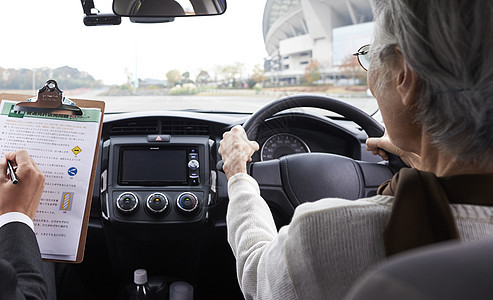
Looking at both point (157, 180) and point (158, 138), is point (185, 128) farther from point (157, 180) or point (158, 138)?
point (157, 180)

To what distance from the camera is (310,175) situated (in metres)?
1.70

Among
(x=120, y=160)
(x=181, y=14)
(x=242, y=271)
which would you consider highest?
(x=181, y=14)

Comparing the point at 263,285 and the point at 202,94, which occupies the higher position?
the point at 202,94

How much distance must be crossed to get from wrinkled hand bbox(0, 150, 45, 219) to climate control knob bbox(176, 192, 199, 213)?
2.30 feet

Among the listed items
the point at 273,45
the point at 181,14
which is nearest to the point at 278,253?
the point at 181,14

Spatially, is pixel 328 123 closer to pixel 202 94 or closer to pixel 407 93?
pixel 202 94

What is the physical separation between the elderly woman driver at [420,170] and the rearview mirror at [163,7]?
868 millimetres

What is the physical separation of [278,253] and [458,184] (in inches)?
12.1

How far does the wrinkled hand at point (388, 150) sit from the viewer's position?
1.34 meters

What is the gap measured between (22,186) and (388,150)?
3.48 ft

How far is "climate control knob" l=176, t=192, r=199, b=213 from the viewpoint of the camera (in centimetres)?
185

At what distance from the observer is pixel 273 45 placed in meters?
2.83

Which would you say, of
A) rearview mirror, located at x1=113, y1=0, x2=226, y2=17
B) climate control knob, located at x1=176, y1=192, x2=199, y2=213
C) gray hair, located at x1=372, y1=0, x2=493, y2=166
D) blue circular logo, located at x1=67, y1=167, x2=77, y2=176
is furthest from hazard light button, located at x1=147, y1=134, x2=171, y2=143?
gray hair, located at x1=372, y1=0, x2=493, y2=166

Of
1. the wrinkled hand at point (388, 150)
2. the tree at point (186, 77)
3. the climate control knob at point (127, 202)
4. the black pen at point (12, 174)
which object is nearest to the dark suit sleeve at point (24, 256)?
the black pen at point (12, 174)
